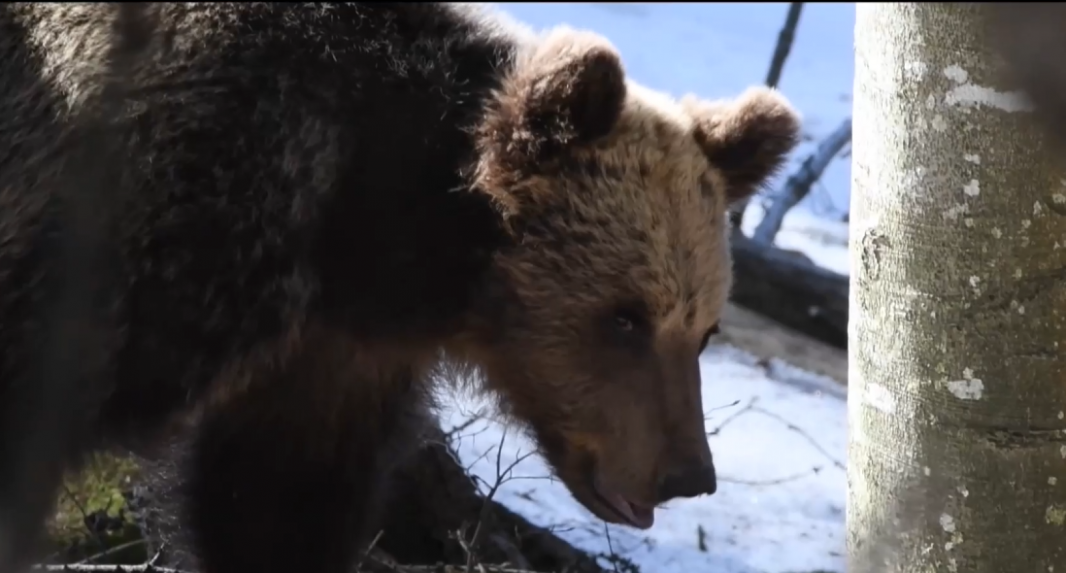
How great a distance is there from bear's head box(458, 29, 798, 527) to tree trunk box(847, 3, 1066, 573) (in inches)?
15.1

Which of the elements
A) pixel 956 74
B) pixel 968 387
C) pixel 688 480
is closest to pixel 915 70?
pixel 956 74

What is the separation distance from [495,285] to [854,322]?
2.61 feet

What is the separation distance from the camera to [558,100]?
2.69m

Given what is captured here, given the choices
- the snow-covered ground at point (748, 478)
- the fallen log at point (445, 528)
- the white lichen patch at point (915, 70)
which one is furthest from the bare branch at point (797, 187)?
the white lichen patch at point (915, 70)

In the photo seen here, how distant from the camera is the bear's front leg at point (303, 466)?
3246 millimetres

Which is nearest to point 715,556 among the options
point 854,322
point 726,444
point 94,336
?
point 726,444

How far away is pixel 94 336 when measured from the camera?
2434 millimetres

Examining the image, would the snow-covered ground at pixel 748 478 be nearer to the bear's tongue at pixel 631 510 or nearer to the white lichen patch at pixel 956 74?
the bear's tongue at pixel 631 510

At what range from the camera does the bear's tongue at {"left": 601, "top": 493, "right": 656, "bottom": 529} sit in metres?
2.84

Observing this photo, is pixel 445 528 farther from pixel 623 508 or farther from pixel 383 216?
pixel 383 216

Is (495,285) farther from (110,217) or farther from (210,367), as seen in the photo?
(110,217)

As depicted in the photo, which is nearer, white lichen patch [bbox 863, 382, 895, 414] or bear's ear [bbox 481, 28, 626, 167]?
white lichen patch [bbox 863, 382, 895, 414]

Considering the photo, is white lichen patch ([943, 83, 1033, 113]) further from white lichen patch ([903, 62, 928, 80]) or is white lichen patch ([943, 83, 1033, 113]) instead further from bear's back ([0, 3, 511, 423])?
bear's back ([0, 3, 511, 423])

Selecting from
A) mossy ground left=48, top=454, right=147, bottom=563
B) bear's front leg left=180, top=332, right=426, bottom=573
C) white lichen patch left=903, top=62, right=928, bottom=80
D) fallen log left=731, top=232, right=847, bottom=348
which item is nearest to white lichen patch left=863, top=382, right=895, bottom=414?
white lichen patch left=903, top=62, right=928, bottom=80
